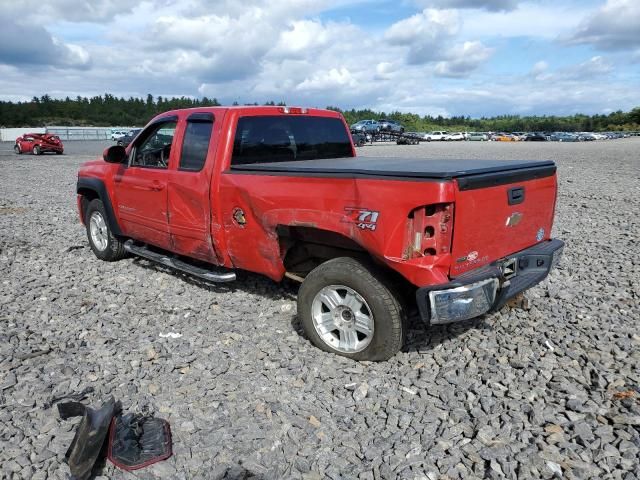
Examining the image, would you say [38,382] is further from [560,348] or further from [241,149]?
[560,348]

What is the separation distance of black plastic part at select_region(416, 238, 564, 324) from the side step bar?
7.09ft

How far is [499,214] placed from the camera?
375cm

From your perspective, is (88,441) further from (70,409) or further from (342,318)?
(342,318)

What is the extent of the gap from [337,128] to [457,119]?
15199cm

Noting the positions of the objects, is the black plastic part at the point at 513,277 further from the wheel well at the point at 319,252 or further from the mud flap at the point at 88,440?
the mud flap at the point at 88,440

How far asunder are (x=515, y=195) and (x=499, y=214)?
25 cm

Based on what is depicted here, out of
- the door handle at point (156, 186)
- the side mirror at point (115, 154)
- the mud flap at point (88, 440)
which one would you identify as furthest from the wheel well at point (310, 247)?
the side mirror at point (115, 154)

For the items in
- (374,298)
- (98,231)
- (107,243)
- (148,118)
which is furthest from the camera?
(148,118)

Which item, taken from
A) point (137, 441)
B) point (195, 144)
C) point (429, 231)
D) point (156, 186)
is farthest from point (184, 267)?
point (429, 231)

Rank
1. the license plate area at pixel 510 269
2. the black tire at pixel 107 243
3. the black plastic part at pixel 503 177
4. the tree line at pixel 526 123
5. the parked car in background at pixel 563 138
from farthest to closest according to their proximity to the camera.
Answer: the tree line at pixel 526 123 → the parked car in background at pixel 563 138 → the black tire at pixel 107 243 → the license plate area at pixel 510 269 → the black plastic part at pixel 503 177

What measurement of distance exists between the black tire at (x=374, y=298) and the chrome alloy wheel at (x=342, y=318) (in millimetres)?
41

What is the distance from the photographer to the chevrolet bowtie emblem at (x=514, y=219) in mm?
3903

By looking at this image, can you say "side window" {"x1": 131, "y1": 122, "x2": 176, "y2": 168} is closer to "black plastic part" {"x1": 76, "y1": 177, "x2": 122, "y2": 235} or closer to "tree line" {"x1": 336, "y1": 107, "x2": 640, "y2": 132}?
"black plastic part" {"x1": 76, "y1": 177, "x2": 122, "y2": 235}

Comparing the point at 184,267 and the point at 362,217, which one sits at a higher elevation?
the point at 362,217
